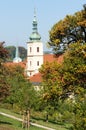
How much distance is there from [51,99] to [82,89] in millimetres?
1731

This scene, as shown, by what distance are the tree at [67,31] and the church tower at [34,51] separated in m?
104

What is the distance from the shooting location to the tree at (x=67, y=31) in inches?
658

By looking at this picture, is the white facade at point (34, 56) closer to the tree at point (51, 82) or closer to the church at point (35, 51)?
the church at point (35, 51)

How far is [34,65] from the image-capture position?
122 meters

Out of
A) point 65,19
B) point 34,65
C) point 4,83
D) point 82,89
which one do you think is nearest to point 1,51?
point 4,83

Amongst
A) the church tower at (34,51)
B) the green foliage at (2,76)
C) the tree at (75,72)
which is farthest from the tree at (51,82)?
the church tower at (34,51)

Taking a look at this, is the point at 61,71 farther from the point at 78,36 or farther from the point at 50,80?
the point at 78,36

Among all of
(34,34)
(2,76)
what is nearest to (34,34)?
(34,34)

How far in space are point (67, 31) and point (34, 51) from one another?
105331mm

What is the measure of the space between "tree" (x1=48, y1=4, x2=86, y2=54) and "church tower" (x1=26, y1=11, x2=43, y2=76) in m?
104

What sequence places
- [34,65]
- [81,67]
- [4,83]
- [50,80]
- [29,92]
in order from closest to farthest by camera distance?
[81,67], [50,80], [4,83], [29,92], [34,65]

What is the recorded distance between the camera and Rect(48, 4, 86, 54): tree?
16703mm

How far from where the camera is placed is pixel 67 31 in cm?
1725

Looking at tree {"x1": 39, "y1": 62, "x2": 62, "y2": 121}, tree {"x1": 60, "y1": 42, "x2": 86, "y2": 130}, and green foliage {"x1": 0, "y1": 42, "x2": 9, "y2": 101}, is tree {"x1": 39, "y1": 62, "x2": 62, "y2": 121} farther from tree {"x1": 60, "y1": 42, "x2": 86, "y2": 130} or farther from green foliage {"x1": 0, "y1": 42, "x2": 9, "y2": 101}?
green foliage {"x1": 0, "y1": 42, "x2": 9, "y2": 101}
